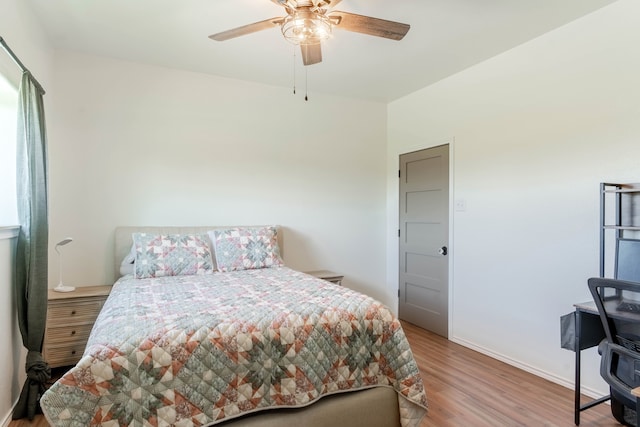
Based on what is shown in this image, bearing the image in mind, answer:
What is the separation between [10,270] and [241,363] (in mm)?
1628

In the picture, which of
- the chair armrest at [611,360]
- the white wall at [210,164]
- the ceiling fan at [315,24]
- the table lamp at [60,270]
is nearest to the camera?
the chair armrest at [611,360]

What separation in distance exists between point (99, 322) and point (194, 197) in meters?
1.89

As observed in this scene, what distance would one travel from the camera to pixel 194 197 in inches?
139

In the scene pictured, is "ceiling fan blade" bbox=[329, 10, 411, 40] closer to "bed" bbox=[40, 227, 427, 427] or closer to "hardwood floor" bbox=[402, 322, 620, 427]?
"bed" bbox=[40, 227, 427, 427]

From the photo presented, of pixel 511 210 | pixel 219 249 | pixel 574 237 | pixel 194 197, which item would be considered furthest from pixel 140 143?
pixel 574 237

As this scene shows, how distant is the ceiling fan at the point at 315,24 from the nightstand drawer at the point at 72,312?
2.20 meters

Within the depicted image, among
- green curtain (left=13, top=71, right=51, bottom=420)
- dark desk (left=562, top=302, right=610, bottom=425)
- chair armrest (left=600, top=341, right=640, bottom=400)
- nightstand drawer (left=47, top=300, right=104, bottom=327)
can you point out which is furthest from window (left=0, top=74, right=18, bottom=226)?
dark desk (left=562, top=302, right=610, bottom=425)

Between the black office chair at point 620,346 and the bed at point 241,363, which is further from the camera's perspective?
the black office chair at point 620,346

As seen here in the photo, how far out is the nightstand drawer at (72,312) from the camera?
2676mm

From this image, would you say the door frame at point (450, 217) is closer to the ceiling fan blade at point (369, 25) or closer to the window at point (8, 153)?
the ceiling fan blade at point (369, 25)

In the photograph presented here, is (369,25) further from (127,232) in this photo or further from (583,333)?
(127,232)

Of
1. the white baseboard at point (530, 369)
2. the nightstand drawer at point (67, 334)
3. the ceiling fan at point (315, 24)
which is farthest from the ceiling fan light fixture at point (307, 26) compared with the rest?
the white baseboard at point (530, 369)

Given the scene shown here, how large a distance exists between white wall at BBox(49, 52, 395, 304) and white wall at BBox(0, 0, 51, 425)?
0.81 metres

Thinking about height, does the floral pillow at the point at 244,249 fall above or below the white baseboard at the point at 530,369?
above
